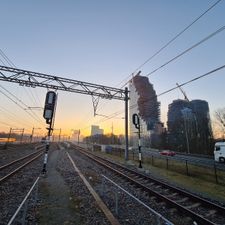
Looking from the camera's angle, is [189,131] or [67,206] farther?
[189,131]

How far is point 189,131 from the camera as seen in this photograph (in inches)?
2680

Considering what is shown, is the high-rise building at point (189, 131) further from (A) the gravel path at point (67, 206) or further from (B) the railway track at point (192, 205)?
(A) the gravel path at point (67, 206)

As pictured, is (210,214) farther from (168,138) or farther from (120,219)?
(168,138)

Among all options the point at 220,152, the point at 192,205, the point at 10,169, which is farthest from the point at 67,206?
the point at 220,152

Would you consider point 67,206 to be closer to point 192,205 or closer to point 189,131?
point 192,205

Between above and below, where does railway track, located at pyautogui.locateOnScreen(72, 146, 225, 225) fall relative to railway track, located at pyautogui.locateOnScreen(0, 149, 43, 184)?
below

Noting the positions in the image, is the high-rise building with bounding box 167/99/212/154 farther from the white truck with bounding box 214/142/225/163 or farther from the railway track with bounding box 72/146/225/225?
the railway track with bounding box 72/146/225/225

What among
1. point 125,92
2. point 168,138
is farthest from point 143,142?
point 125,92

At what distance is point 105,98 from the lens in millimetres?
24781

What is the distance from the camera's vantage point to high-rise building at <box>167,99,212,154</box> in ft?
180

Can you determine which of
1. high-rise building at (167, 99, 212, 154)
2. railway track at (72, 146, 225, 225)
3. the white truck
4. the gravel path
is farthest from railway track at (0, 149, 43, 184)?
high-rise building at (167, 99, 212, 154)

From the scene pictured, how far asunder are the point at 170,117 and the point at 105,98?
7653cm

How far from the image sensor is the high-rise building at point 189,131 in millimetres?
54875

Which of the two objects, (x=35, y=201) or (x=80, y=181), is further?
(x=80, y=181)
